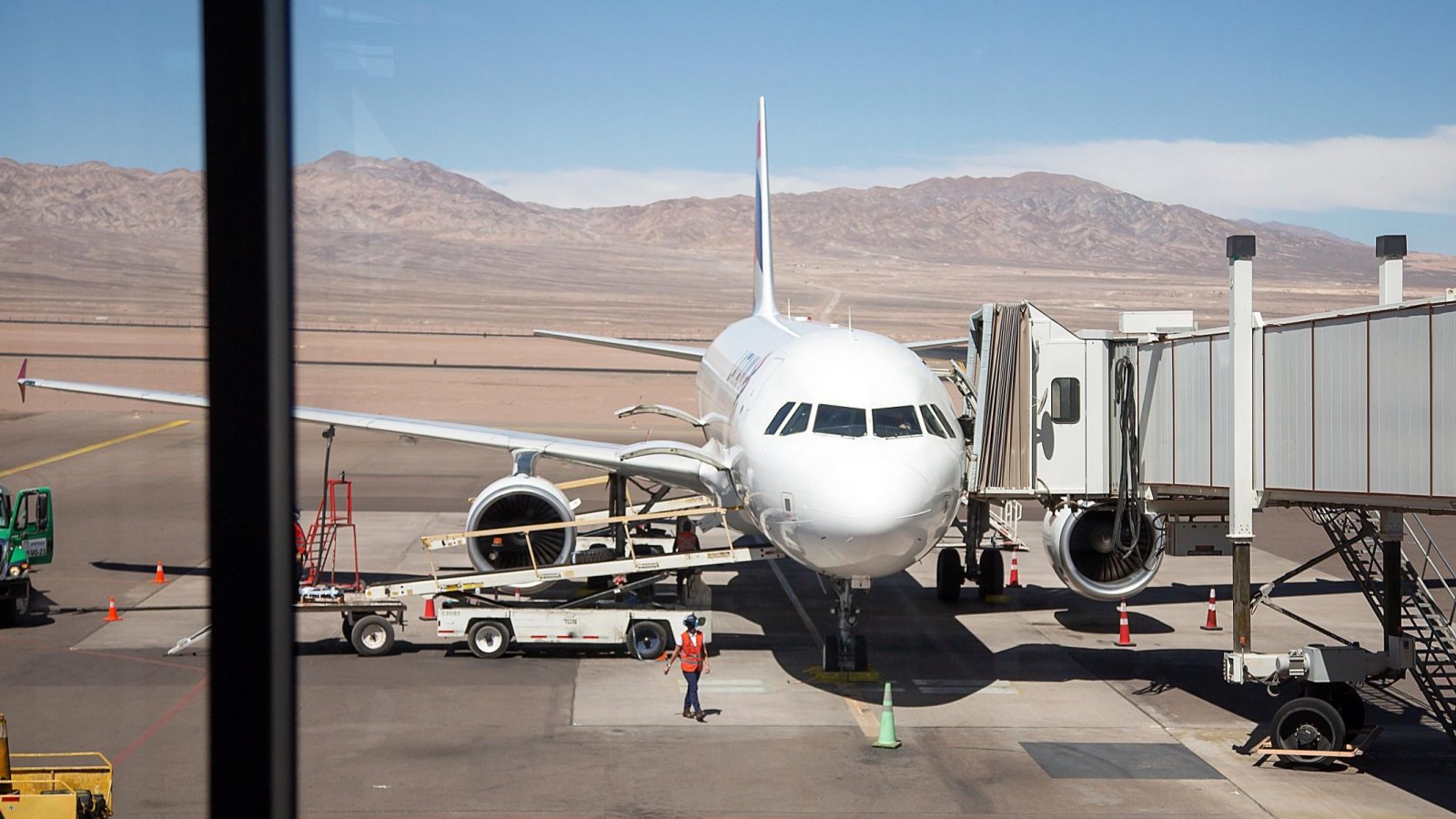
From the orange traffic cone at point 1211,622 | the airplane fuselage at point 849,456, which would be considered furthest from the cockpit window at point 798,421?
the orange traffic cone at point 1211,622

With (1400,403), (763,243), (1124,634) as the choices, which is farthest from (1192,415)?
(763,243)

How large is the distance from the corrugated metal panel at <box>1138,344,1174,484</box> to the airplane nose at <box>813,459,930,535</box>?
3.13 m

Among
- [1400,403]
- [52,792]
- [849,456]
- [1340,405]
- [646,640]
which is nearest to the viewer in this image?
[52,792]

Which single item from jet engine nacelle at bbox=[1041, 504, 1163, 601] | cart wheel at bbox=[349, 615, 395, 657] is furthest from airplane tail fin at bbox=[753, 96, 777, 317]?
cart wheel at bbox=[349, 615, 395, 657]

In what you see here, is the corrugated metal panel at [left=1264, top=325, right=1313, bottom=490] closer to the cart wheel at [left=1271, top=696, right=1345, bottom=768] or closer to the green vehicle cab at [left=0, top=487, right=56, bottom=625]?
the cart wheel at [left=1271, top=696, right=1345, bottom=768]

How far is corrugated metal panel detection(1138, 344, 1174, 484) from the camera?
15.5m

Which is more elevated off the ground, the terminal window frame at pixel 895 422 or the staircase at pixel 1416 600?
the terminal window frame at pixel 895 422

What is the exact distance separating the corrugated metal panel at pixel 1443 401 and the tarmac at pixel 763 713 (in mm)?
2975

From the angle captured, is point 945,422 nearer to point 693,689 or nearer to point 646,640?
point 693,689

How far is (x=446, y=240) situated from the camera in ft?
488

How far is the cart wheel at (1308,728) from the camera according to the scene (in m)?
13.3

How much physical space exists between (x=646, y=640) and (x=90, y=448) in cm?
2795

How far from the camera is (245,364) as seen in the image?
16.0 ft

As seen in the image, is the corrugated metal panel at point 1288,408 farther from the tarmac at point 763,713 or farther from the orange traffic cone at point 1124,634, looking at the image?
the orange traffic cone at point 1124,634
